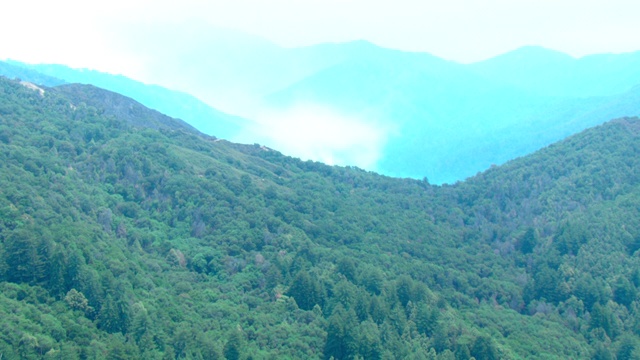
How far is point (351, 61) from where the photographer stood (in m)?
110

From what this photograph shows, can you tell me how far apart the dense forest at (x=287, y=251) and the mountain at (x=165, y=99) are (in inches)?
1619

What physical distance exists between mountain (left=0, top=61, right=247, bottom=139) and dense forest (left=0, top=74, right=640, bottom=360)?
41129 mm

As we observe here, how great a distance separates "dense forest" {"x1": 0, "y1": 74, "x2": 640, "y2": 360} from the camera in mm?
24031

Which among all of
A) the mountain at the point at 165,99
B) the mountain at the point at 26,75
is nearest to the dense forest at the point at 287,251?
the mountain at the point at 26,75

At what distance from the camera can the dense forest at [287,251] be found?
24.0 metres

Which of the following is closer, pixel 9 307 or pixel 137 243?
pixel 9 307

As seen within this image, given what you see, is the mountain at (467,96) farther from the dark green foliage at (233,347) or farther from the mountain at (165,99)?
the dark green foliage at (233,347)

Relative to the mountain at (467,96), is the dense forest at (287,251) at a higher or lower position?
lower

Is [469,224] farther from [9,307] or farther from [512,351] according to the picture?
[9,307]

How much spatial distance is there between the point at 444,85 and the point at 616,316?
77.6 metres

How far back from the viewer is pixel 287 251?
34.7 m

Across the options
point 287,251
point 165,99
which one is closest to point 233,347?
point 287,251

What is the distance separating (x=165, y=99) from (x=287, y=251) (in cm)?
6774

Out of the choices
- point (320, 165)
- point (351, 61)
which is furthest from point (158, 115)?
Result: point (351, 61)
